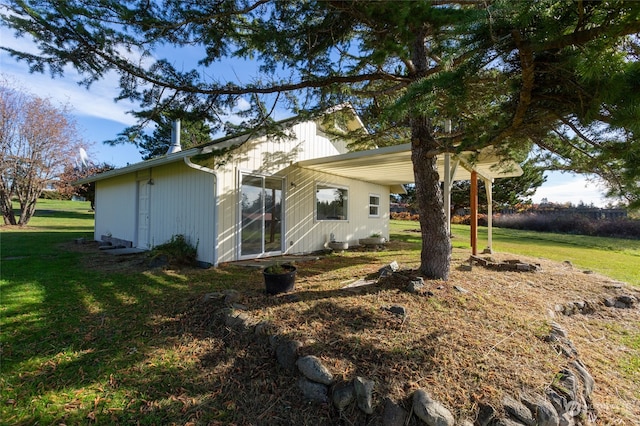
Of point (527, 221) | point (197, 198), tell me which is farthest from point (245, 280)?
point (527, 221)

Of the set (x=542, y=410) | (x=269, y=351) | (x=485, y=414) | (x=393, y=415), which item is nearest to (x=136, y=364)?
(x=269, y=351)

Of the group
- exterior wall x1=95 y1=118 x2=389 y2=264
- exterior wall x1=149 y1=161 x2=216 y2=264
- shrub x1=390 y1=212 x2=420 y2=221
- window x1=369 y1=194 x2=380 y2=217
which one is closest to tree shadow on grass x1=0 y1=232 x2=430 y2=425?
exterior wall x1=149 y1=161 x2=216 y2=264

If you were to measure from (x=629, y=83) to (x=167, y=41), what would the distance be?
4915 mm

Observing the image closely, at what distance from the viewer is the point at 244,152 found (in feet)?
24.6

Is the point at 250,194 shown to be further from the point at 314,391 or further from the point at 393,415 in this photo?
the point at 393,415

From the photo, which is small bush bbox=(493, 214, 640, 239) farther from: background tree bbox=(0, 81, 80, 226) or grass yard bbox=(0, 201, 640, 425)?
background tree bbox=(0, 81, 80, 226)

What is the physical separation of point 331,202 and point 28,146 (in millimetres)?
15211

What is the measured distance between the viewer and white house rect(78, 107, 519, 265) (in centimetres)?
699

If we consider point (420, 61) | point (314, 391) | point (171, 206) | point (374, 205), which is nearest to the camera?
point (314, 391)

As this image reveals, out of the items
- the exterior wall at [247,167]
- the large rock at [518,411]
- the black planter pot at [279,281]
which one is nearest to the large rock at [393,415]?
the large rock at [518,411]

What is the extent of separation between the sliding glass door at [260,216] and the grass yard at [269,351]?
8.77 feet

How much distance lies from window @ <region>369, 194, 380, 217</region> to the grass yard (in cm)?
778

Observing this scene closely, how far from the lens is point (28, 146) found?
1412cm

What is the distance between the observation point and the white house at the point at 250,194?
699 centimetres
